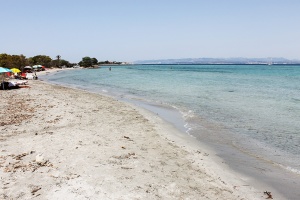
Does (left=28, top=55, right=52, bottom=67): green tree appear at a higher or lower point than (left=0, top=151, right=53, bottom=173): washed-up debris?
higher

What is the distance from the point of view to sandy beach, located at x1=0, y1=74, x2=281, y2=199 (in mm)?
6969

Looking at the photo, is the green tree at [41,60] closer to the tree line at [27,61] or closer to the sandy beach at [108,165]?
the tree line at [27,61]

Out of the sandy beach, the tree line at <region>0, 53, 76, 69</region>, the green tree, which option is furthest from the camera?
the green tree

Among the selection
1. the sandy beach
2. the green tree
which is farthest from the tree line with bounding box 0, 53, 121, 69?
the sandy beach

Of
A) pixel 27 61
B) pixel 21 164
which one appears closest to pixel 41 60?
pixel 27 61

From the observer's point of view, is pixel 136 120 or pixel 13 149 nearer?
pixel 13 149

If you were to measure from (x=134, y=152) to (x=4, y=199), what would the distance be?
190 inches

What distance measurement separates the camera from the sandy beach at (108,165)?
22.9 ft

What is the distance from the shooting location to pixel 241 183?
809cm

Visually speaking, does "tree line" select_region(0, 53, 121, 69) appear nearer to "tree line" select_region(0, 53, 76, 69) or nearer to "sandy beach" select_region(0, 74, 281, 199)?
"tree line" select_region(0, 53, 76, 69)

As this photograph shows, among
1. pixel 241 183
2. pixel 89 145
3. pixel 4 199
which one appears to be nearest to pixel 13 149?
pixel 89 145

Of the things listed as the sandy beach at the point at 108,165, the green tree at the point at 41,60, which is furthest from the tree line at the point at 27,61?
the sandy beach at the point at 108,165

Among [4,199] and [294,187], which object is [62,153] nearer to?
[4,199]

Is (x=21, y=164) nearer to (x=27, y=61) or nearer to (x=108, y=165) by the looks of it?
(x=108, y=165)
